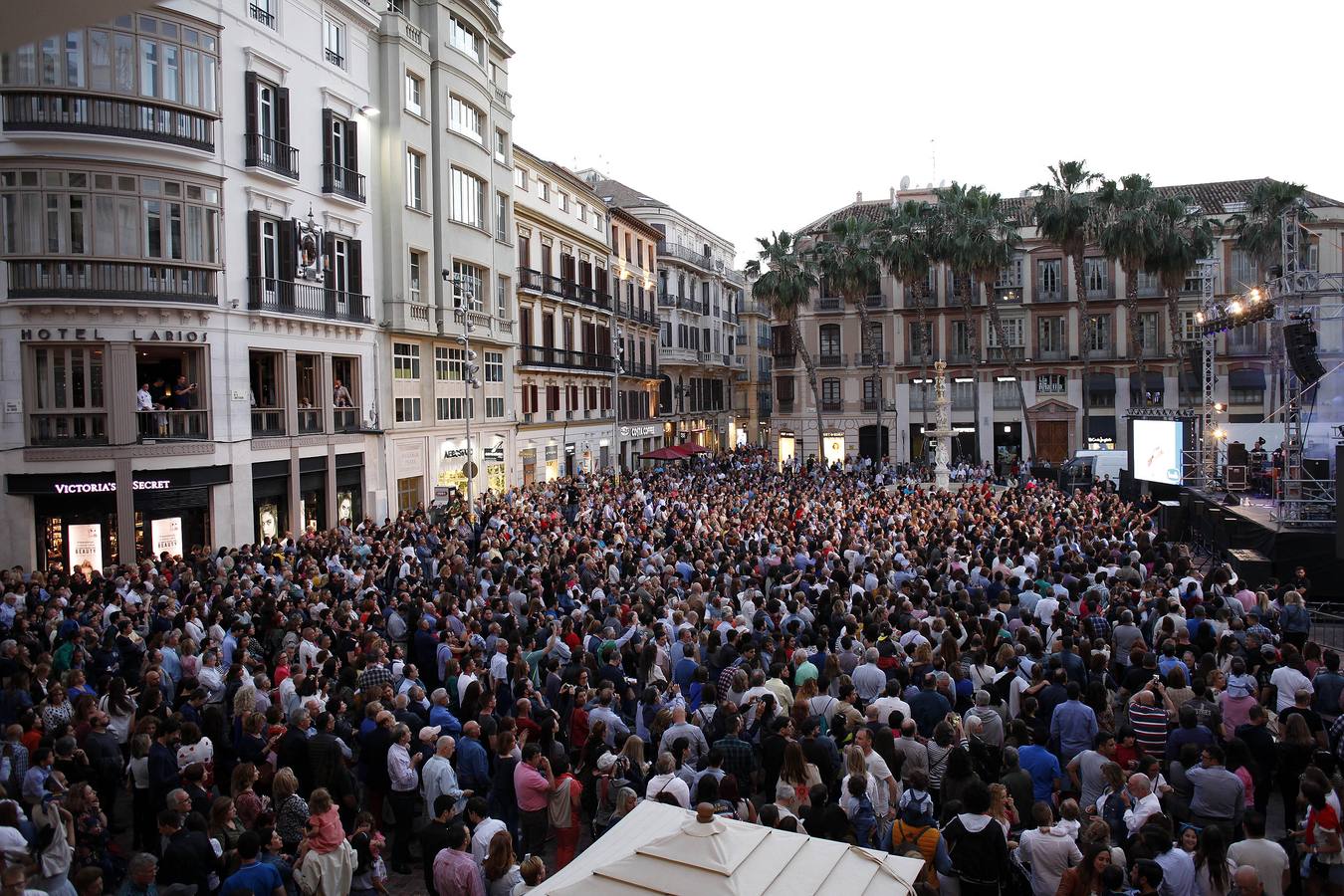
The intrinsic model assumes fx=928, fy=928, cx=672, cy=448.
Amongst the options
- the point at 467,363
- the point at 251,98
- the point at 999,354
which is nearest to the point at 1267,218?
the point at 999,354

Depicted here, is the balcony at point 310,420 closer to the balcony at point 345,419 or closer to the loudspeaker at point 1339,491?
the balcony at point 345,419

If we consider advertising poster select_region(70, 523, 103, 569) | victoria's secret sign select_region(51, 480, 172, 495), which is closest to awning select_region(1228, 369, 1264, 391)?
victoria's secret sign select_region(51, 480, 172, 495)

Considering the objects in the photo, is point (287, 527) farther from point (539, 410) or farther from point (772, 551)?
point (539, 410)

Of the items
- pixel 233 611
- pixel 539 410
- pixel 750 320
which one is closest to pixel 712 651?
pixel 233 611

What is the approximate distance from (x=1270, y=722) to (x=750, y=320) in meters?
72.2

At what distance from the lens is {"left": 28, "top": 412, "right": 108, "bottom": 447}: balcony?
20.6m

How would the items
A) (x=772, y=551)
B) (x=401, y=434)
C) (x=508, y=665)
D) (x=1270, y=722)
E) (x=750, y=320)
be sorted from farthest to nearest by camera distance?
1. (x=750, y=320)
2. (x=401, y=434)
3. (x=772, y=551)
4. (x=508, y=665)
5. (x=1270, y=722)

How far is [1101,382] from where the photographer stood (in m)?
53.6

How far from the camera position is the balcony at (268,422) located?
2431 centimetres

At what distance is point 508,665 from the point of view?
10500mm

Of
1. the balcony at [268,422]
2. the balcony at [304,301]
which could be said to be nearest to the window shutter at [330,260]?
the balcony at [304,301]

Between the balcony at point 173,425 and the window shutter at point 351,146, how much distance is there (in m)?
9.62

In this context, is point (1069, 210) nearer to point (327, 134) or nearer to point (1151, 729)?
point (327, 134)

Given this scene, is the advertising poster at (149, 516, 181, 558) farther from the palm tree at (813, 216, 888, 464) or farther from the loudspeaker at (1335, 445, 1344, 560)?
the palm tree at (813, 216, 888, 464)
